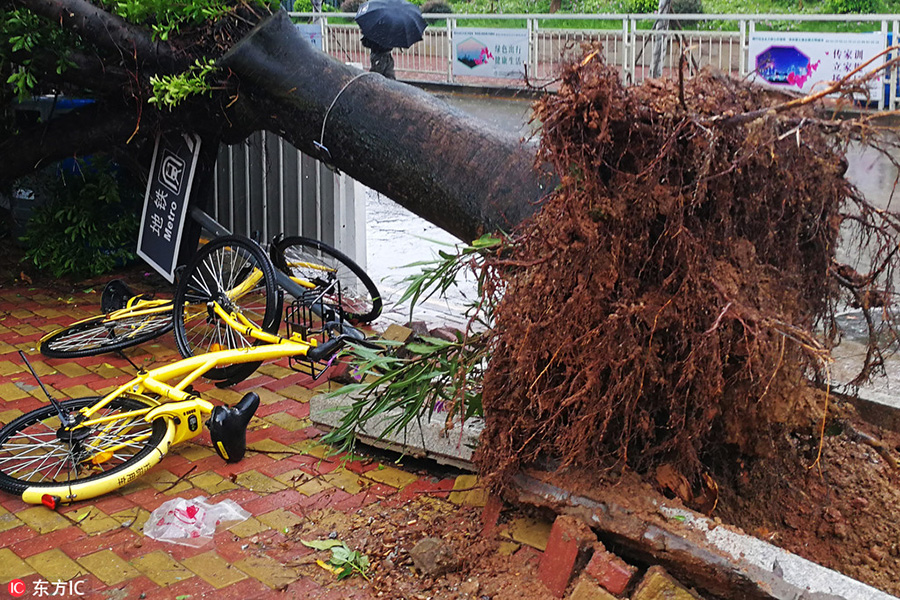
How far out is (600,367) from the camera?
2.82 m

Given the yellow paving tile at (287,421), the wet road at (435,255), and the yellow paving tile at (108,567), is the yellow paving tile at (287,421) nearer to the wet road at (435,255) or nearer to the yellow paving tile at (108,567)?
the wet road at (435,255)

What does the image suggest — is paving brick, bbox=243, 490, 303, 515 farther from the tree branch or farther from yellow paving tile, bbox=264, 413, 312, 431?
the tree branch

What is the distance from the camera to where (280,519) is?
362cm

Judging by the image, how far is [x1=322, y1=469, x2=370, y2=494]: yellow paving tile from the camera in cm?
386

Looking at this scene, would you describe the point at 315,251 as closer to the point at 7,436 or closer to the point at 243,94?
the point at 243,94

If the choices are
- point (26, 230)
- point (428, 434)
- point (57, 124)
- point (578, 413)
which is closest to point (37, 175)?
point (26, 230)

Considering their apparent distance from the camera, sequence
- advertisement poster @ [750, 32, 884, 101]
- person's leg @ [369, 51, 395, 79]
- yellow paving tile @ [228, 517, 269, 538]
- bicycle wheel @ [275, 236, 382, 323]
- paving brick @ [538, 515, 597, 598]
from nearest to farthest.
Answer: paving brick @ [538, 515, 597, 598] < yellow paving tile @ [228, 517, 269, 538] < bicycle wheel @ [275, 236, 382, 323] < person's leg @ [369, 51, 395, 79] < advertisement poster @ [750, 32, 884, 101]

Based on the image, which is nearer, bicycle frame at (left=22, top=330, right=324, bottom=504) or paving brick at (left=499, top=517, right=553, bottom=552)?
paving brick at (left=499, top=517, right=553, bottom=552)

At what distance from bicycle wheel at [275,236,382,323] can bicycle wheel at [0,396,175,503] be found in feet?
5.01

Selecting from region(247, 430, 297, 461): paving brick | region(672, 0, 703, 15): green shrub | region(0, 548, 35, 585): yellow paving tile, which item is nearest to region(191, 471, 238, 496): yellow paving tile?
region(247, 430, 297, 461): paving brick

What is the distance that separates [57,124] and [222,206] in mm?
1535

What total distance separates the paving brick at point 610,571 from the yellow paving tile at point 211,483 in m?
1.80

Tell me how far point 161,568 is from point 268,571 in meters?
0.40

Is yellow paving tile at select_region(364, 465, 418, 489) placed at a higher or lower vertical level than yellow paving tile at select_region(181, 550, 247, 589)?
higher
